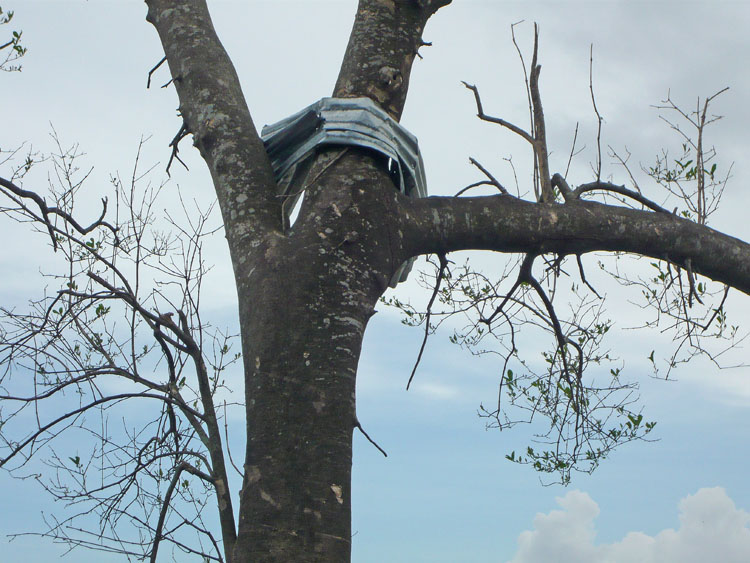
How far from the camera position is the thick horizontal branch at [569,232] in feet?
8.81

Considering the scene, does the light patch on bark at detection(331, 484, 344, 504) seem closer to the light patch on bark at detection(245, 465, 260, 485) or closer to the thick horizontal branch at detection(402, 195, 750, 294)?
the light patch on bark at detection(245, 465, 260, 485)

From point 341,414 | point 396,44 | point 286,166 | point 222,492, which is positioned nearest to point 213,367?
point 222,492

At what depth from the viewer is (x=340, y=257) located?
7.59 feet

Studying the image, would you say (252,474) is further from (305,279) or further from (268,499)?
(305,279)

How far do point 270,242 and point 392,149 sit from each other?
1.95 feet

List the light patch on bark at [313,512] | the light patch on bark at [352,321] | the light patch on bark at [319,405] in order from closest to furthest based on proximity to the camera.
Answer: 1. the light patch on bark at [313,512]
2. the light patch on bark at [319,405]
3. the light patch on bark at [352,321]

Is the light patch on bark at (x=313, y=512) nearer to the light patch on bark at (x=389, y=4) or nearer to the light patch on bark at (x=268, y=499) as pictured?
the light patch on bark at (x=268, y=499)

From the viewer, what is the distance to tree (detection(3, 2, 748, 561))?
2039 millimetres

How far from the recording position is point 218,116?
283cm

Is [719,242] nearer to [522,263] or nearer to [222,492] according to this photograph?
[522,263]

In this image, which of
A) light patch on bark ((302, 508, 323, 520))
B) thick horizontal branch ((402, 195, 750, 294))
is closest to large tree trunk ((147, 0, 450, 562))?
light patch on bark ((302, 508, 323, 520))

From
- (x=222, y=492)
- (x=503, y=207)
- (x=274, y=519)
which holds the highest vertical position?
(x=503, y=207)

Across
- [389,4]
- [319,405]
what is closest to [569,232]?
[389,4]

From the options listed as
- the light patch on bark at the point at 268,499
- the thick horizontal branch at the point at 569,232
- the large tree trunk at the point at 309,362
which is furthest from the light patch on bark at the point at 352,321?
the light patch on bark at the point at 268,499
